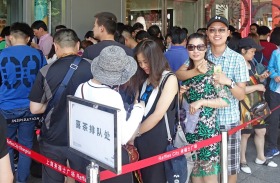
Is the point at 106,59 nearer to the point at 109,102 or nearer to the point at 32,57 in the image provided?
the point at 109,102

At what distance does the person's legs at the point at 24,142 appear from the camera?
14.4ft

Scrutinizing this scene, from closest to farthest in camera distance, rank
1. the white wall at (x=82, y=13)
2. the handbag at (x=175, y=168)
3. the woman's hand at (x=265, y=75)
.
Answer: the handbag at (x=175, y=168), the woman's hand at (x=265, y=75), the white wall at (x=82, y=13)

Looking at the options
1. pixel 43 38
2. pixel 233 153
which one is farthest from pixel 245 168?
pixel 43 38

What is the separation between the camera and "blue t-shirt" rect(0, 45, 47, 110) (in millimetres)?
4168

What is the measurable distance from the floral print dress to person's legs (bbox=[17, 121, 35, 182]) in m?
1.92

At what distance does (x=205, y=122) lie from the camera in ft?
10.8

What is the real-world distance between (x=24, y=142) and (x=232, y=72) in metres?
2.36

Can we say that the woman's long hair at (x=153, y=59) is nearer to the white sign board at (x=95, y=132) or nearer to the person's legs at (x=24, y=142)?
the white sign board at (x=95, y=132)

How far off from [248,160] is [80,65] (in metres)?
3.29

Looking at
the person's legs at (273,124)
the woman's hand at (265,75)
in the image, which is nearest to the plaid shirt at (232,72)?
the woman's hand at (265,75)

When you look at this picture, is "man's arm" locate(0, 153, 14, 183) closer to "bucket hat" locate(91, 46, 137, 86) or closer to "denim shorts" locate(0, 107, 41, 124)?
"bucket hat" locate(91, 46, 137, 86)

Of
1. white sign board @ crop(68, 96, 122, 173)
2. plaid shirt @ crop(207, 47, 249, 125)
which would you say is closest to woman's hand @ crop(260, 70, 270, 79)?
plaid shirt @ crop(207, 47, 249, 125)

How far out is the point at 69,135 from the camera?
8.66 ft

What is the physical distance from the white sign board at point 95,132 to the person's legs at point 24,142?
1.90 metres
